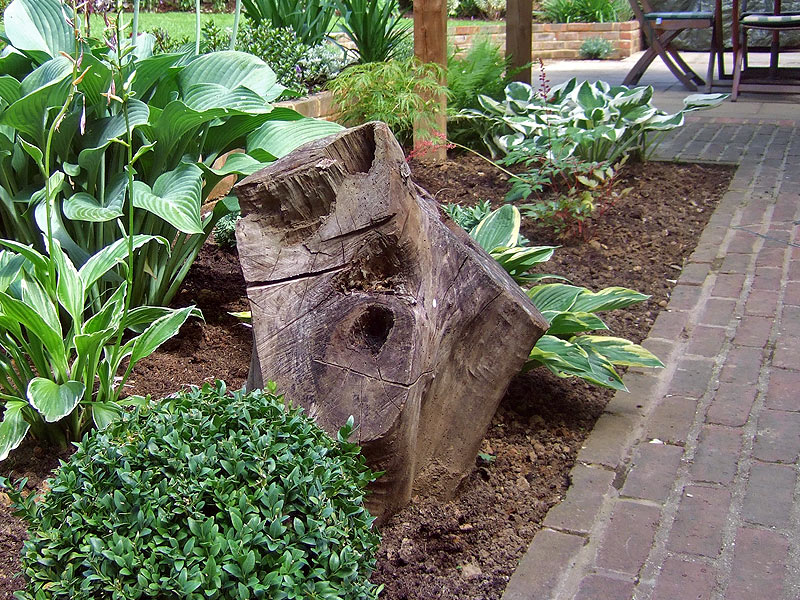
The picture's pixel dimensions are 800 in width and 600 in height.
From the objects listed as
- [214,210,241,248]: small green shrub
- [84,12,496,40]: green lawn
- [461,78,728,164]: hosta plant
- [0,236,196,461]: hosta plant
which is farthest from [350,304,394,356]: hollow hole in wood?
[84,12,496,40]: green lawn

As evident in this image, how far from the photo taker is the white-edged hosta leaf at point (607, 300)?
10.4 ft

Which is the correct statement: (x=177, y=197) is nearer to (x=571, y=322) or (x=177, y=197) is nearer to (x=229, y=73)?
(x=229, y=73)

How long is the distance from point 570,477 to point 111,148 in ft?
6.76

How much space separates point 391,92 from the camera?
17.9 ft

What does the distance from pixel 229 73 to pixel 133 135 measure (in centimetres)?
50

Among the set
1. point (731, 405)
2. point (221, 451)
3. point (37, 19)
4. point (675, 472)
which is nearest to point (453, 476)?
point (675, 472)

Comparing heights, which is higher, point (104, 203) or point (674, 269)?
point (104, 203)

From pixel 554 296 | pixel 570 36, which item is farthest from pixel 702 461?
pixel 570 36

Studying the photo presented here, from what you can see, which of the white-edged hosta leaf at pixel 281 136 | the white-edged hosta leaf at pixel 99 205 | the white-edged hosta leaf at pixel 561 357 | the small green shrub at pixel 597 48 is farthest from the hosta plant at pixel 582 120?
the small green shrub at pixel 597 48

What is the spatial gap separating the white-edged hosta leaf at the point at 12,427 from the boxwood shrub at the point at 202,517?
62 cm

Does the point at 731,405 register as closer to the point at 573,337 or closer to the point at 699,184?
the point at 573,337

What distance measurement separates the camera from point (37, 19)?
123 inches

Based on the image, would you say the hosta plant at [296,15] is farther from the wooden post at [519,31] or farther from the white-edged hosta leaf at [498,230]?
the white-edged hosta leaf at [498,230]

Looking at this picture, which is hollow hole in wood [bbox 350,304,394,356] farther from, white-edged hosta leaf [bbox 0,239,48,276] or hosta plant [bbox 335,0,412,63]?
hosta plant [bbox 335,0,412,63]
